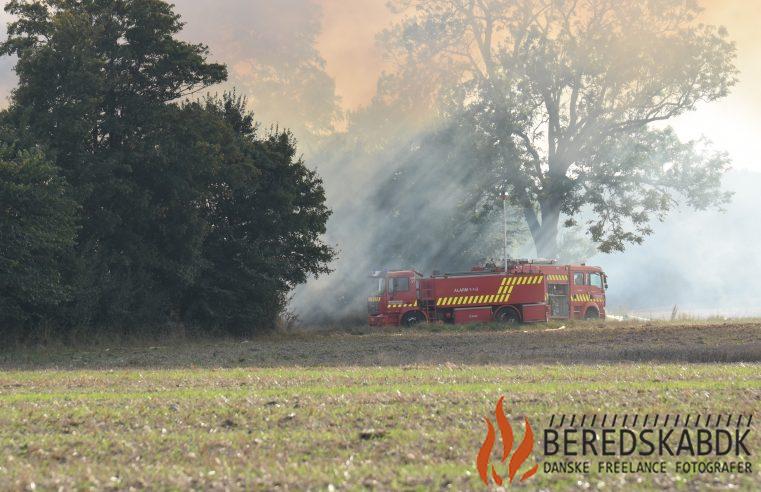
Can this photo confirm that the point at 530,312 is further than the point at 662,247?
No

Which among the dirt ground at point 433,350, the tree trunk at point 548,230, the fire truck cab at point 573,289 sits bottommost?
the dirt ground at point 433,350

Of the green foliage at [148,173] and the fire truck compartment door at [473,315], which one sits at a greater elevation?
the green foliage at [148,173]

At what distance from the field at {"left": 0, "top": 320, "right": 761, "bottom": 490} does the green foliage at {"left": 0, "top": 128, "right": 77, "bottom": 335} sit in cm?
510

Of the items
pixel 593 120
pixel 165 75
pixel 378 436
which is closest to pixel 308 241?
pixel 165 75

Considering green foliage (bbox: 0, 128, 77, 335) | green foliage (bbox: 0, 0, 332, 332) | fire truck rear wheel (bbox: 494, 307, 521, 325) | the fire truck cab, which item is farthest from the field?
the fire truck cab

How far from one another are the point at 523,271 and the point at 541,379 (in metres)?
32.4

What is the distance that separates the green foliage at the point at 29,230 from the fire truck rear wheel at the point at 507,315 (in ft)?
81.3

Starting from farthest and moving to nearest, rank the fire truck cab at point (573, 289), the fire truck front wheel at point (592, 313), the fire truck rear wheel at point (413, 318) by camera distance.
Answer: the fire truck front wheel at point (592, 313) → the fire truck cab at point (573, 289) → the fire truck rear wheel at point (413, 318)

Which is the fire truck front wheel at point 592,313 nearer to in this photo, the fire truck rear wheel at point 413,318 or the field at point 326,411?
the fire truck rear wheel at point 413,318

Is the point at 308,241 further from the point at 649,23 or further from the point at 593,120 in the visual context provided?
the point at 649,23

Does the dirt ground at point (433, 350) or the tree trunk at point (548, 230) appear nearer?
the dirt ground at point (433, 350)

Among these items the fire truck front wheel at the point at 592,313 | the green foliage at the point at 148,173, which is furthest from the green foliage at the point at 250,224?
the fire truck front wheel at the point at 592,313

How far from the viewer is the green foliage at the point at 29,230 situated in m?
32.8

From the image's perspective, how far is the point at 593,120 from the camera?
6103cm
